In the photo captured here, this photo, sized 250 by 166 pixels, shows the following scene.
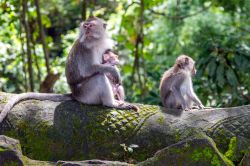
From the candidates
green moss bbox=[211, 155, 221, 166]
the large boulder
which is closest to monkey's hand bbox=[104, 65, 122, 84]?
the large boulder

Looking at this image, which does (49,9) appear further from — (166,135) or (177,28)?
(166,135)

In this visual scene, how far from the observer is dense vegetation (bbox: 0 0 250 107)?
10.1m

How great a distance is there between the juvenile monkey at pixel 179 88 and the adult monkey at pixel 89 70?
A: 1.09 metres

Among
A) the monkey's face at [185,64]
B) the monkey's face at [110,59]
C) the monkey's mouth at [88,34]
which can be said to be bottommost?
the monkey's face at [185,64]

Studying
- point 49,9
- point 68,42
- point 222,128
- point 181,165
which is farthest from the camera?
point 49,9

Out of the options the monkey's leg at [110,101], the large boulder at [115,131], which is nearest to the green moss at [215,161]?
the large boulder at [115,131]

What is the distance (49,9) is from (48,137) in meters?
10.8

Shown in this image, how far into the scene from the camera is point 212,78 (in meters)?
10.2

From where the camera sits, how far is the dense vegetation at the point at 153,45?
397 inches

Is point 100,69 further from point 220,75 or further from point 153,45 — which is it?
Answer: point 153,45

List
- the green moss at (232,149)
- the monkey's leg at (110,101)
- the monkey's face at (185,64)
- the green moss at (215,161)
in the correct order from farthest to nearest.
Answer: the monkey's face at (185,64) → the monkey's leg at (110,101) → the green moss at (232,149) → the green moss at (215,161)

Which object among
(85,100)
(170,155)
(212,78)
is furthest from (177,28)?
(170,155)

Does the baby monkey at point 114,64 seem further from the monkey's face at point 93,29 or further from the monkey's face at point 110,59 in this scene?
the monkey's face at point 93,29

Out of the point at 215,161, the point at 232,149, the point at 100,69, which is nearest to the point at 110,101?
the point at 100,69
